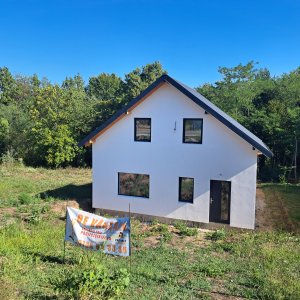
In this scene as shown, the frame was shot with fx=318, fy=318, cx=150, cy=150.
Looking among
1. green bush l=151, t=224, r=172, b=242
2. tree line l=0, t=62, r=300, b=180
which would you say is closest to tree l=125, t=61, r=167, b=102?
tree line l=0, t=62, r=300, b=180

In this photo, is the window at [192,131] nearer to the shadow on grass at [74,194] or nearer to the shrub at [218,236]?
the shrub at [218,236]

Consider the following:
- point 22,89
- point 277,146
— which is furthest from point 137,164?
point 22,89

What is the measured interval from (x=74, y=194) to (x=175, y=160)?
7.43 meters

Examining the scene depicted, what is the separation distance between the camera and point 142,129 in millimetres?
15633

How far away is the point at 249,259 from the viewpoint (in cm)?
986

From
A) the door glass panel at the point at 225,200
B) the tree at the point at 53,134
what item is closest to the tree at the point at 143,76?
the tree at the point at 53,134

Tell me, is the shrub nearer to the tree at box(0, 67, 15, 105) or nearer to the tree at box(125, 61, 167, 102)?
the tree at box(125, 61, 167, 102)

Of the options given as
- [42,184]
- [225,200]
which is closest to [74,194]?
[42,184]

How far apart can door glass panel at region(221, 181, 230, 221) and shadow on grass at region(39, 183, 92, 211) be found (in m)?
7.14

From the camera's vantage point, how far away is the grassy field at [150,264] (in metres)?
6.52

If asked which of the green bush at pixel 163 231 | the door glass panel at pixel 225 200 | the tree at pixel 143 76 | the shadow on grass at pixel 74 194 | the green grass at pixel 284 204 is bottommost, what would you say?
the green grass at pixel 284 204

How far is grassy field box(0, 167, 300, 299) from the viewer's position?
6.52 meters

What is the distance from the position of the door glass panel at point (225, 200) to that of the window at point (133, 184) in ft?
12.0

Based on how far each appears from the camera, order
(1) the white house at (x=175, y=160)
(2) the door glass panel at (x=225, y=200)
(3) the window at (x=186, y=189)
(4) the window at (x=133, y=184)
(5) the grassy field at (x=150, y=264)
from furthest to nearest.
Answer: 1. (4) the window at (x=133, y=184)
2. (3) the window at (x=186, y=189)
3. (2) the door glass panel at (x=225, y=200)
4. (1) the white house at (x=175, y=160)
5. (5) the grassy field at (x=150, y=264)
